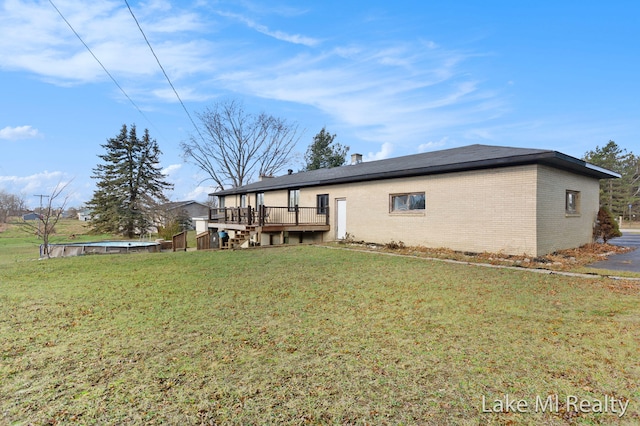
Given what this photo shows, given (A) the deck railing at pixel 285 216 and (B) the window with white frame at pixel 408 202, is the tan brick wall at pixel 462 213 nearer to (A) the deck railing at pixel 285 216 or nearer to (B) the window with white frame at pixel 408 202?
(B) the window with white frame at pixel 408 202

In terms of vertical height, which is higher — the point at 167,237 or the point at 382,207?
the point at 382,207

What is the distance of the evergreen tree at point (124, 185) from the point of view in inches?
1220

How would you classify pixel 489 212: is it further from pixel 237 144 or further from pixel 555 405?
pixel 237 144

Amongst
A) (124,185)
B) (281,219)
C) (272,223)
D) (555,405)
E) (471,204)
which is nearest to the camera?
(555,405)

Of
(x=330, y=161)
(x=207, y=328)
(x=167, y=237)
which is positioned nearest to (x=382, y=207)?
(x=207, y=328)

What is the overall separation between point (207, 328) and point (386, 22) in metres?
11.9

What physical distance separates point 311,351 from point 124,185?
35.0m

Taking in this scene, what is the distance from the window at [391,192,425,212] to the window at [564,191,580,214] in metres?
4.83

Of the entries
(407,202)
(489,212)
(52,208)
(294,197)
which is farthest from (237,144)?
(489,212)

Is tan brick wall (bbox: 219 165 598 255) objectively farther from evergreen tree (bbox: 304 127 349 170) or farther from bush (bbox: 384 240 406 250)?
evergreen tree (bbox: 304 127 349 170)

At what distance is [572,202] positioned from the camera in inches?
474

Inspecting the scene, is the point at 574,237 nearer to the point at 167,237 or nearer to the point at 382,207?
the point at 382,207

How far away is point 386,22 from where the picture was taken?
1157 cm

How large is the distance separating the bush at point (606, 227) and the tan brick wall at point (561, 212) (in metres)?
0.59
